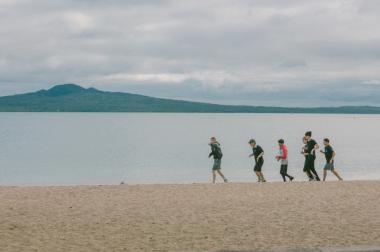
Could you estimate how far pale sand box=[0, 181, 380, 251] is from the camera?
10.1m

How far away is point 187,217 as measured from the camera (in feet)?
42.1

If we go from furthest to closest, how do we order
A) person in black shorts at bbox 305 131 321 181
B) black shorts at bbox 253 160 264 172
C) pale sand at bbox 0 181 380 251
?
black shorts at bbox 253 160 264 172
person in black shorts at bbox 305 131 321 181
pale sand at bbox 0 181 380 251

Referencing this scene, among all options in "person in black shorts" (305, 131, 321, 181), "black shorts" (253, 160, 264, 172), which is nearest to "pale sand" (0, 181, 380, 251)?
"person in black shorts" (305, 131, 321, 181)

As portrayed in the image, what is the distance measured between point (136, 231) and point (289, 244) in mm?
2778

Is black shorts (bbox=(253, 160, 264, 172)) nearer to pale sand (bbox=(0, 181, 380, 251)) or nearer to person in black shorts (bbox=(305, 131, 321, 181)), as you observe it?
person in black shorts (bbox=(305, 131, 321, 181))

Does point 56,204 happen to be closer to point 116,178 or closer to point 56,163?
point 116,178

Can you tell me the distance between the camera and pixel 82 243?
10.1 metres

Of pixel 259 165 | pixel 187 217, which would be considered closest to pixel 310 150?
pixel 259 165

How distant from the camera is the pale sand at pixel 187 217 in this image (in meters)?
10.1

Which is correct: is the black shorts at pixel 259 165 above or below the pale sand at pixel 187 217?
above

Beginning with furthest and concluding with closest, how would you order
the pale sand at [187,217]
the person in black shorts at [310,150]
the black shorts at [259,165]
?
the black shorts at [259,165], the person in black shorts at [310,150], the pale sand at [187,217]

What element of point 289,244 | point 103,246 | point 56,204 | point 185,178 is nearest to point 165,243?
point 103,246

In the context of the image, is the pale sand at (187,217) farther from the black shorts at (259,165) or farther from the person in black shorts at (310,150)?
the black shorts at (259,165)

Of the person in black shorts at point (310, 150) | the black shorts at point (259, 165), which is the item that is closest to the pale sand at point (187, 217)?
the person in black shorts at point (310, 150)
